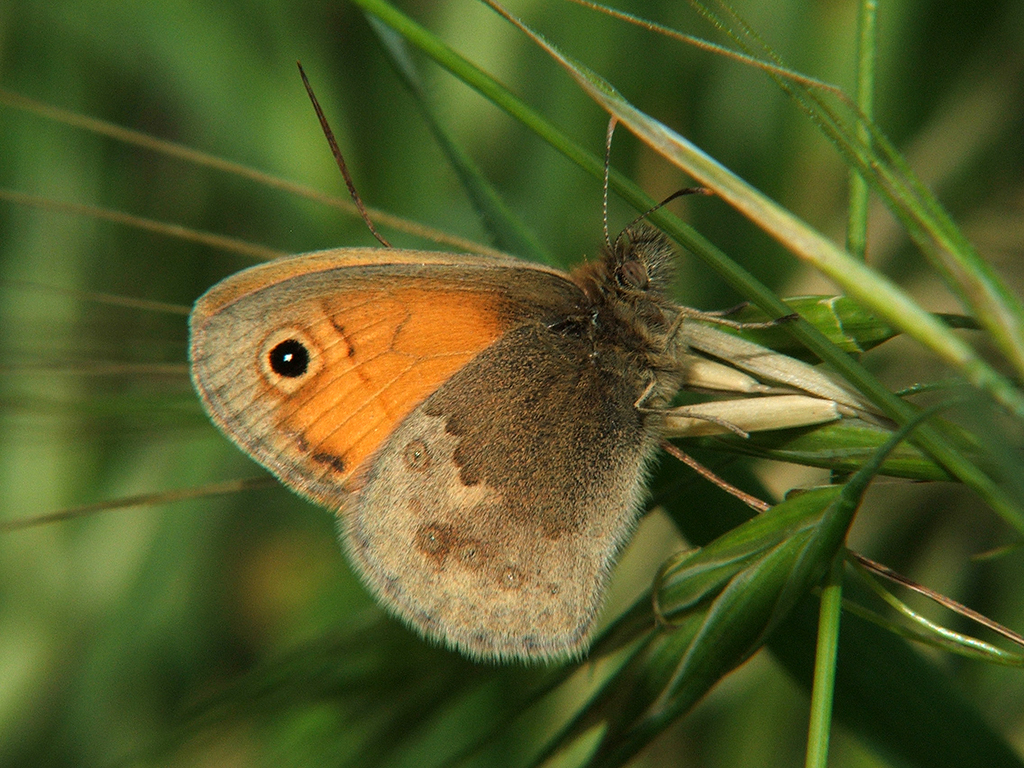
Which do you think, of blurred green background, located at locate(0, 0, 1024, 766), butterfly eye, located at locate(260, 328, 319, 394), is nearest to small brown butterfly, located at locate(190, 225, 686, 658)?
butterfly eye, located at locate(260, 328, 319, 394)

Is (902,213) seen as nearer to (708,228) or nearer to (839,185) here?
(708,228)

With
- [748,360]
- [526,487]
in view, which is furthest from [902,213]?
[526,487]

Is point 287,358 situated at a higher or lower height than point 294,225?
lower

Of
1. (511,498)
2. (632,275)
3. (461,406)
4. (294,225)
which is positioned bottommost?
(511,498)

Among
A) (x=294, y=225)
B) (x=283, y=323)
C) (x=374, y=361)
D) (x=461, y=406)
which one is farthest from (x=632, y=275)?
(x=294, y=225)

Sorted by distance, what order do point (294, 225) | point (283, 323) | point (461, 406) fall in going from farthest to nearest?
point (294, 225)
point (461, 406)
point (283, 323)

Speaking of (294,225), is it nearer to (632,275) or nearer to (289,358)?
(289,358)

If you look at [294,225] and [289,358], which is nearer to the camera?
[289,358]

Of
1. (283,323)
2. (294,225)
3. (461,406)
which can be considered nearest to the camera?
(283,323)
